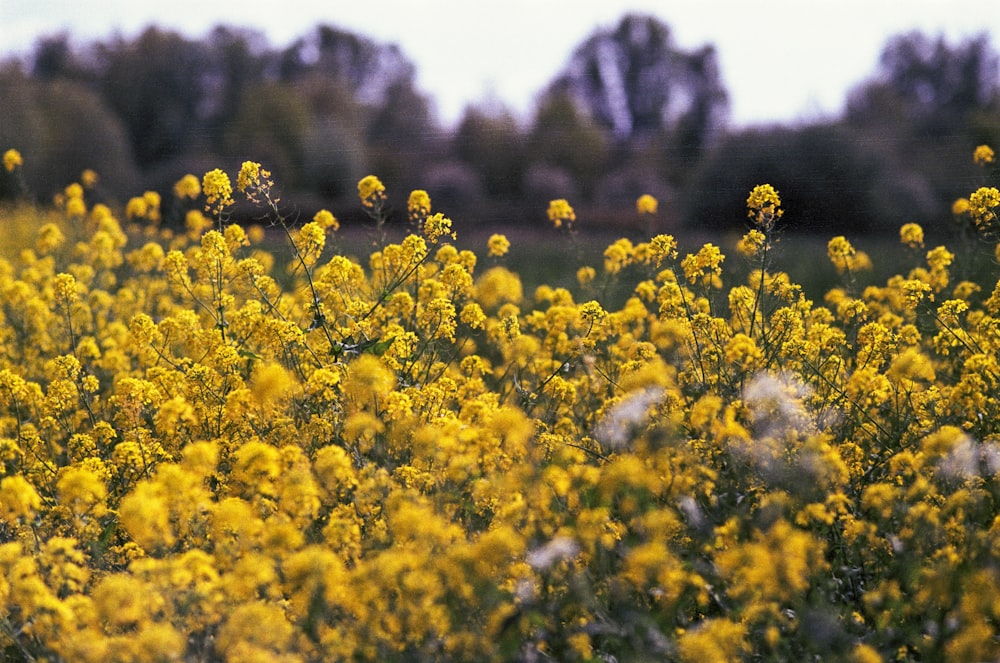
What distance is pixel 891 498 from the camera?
3633mm

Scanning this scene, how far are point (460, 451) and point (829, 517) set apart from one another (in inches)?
55.0

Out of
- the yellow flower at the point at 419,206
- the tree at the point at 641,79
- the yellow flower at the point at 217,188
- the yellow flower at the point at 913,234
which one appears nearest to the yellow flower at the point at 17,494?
the yellow flower at the point at 217,188

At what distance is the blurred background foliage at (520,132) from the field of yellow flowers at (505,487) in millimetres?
2209

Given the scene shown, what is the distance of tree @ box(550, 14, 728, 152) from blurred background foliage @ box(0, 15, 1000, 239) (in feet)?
0.26

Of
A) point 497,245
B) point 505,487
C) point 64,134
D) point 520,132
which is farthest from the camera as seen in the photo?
point 520,132

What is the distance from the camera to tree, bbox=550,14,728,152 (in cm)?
3419

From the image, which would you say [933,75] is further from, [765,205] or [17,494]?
Result: [17,494]

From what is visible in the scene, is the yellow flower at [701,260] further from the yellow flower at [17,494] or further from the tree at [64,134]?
the tree at [64,134]

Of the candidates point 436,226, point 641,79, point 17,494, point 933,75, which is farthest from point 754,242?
point 641,79

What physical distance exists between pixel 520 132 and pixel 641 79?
1184 cm

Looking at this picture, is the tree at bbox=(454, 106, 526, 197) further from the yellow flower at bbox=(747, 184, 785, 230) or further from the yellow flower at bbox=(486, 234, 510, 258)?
A: the yellow flower at bbox=(747, 184, 785, 230)

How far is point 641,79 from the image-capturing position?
39.1 meters

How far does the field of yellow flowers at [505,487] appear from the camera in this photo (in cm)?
301

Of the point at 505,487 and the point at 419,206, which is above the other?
the point at 419,206
